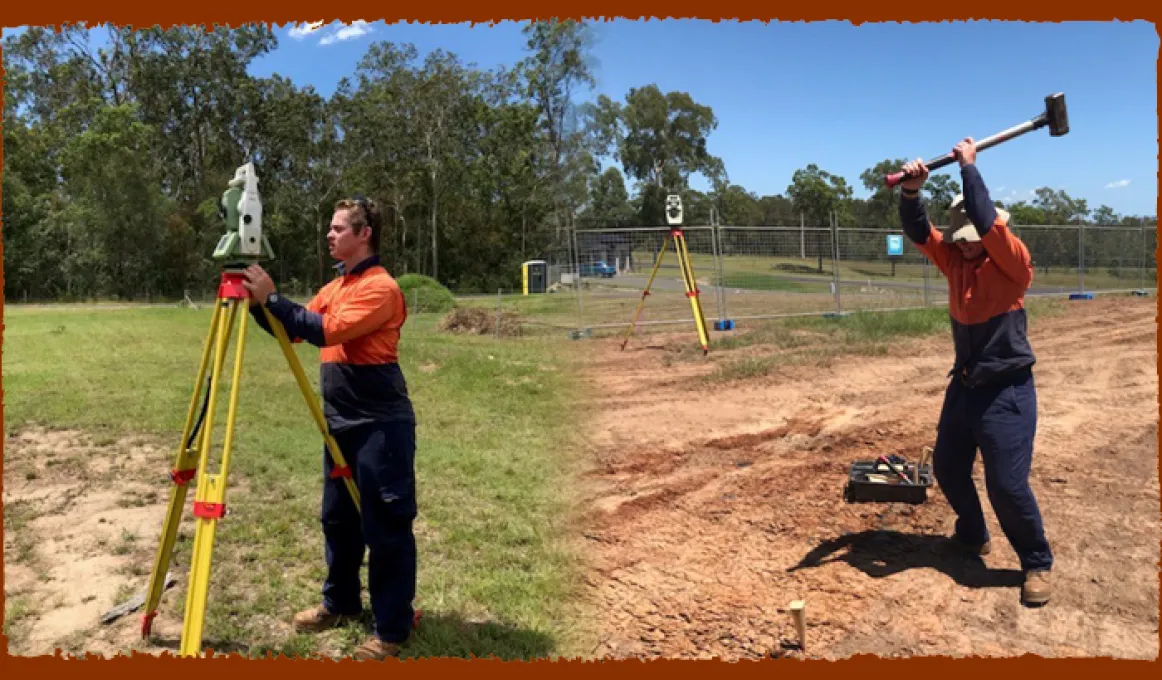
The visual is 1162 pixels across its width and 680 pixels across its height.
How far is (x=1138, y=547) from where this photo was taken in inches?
147

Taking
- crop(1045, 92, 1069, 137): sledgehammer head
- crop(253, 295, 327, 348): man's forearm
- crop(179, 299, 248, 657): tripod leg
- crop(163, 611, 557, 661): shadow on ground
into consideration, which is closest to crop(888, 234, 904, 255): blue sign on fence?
crop(1045, 92, 1069, 137): sledgehammer head

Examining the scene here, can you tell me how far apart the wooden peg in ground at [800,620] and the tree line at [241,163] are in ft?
56.6

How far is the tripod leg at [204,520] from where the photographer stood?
2262mm

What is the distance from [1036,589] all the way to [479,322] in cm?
1318

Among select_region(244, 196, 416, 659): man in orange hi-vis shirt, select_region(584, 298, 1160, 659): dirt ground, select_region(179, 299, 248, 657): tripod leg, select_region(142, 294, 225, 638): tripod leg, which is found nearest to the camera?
select_region(179, 299, 248, 657): tripod leg

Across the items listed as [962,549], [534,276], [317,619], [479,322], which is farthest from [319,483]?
[534,276]

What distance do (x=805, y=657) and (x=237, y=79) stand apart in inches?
1502

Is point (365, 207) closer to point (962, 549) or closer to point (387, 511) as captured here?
point (387, 511)

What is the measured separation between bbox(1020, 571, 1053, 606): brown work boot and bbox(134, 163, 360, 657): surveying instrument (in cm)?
309

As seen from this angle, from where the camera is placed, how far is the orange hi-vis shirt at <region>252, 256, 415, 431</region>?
8.93 feet

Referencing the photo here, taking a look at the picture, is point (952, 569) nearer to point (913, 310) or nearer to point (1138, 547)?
point (1138, 547)

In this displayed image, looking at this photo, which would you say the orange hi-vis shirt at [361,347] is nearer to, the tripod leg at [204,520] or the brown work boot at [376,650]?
the tripod leg at [204,520]

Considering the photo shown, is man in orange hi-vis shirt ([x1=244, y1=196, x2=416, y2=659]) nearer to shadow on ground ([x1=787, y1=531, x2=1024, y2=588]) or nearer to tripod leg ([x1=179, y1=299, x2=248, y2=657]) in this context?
tripod leg ([x1=179, y1=299, x2=248, y2=657])

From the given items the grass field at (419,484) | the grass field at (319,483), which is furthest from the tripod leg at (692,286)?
the grass field at (419,484)
